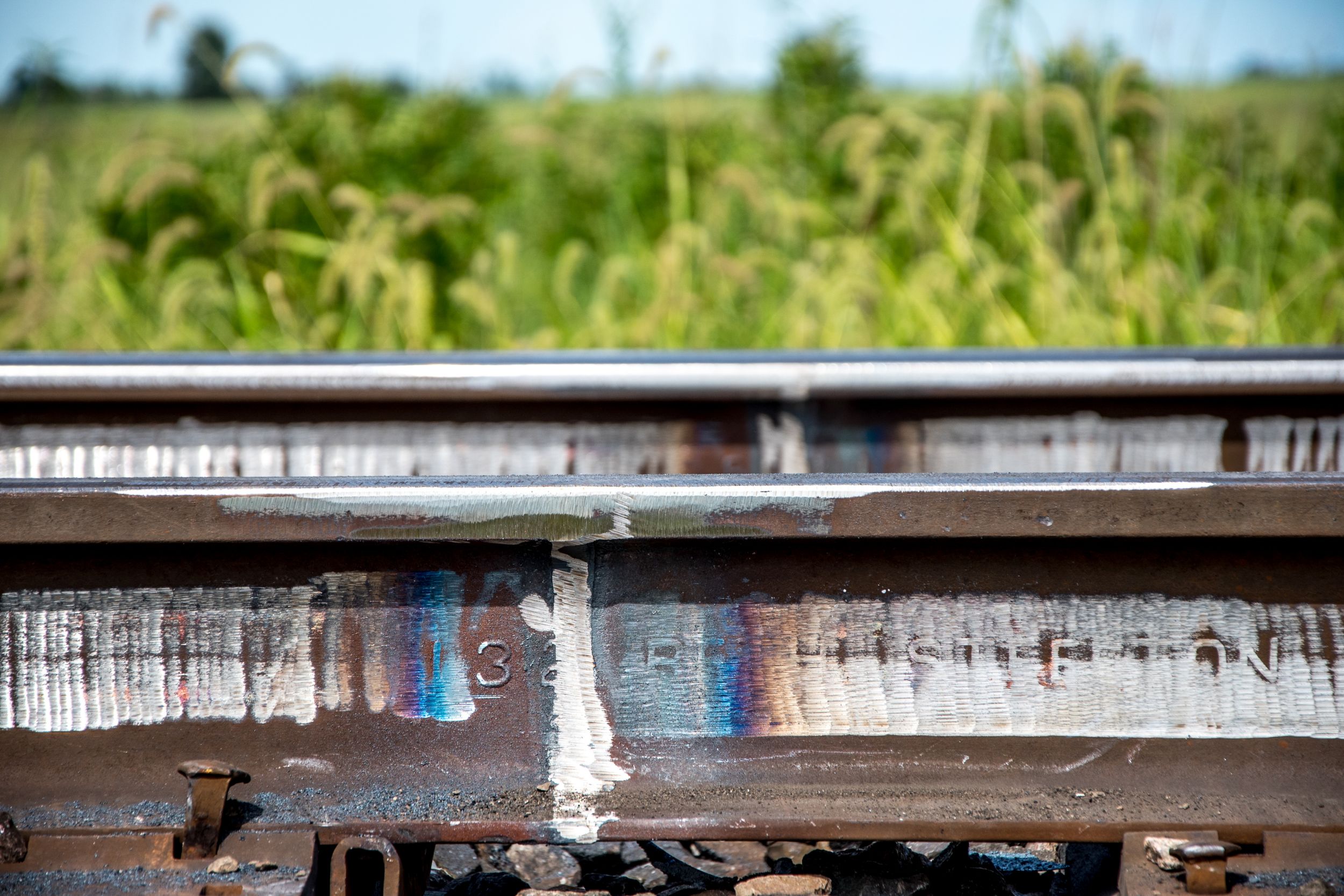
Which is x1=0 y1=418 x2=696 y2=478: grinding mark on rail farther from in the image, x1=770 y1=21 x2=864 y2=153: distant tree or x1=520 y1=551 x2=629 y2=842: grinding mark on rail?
x1=770 y1=21 x2=864 y2=153: distant tree

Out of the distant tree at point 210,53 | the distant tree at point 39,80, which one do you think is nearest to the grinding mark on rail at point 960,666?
the distant tree at point 210,53

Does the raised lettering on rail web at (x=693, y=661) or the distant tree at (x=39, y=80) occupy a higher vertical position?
the distant tree at (x=39, y=80)

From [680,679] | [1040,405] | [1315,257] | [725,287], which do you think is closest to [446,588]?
[680,679]

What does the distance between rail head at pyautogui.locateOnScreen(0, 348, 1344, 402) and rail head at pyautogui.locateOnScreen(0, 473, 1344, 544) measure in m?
1.28

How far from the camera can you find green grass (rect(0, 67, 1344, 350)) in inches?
168

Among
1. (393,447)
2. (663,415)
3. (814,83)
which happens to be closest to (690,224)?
(814,83)

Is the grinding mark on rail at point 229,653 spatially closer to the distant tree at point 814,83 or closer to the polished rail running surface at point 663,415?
the polished rail running surface at point 663,415

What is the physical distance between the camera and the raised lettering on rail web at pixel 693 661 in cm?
141

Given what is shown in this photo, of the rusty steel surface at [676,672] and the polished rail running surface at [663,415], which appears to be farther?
the polished rail running surface at [663,415]

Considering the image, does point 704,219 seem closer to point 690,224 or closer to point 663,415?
point 690,224

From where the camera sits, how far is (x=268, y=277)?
14.5 ft

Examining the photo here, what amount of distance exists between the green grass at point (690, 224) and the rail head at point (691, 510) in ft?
9.62

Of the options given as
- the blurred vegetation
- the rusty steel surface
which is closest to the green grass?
the blurred vegetation

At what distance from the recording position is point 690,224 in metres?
4.55
